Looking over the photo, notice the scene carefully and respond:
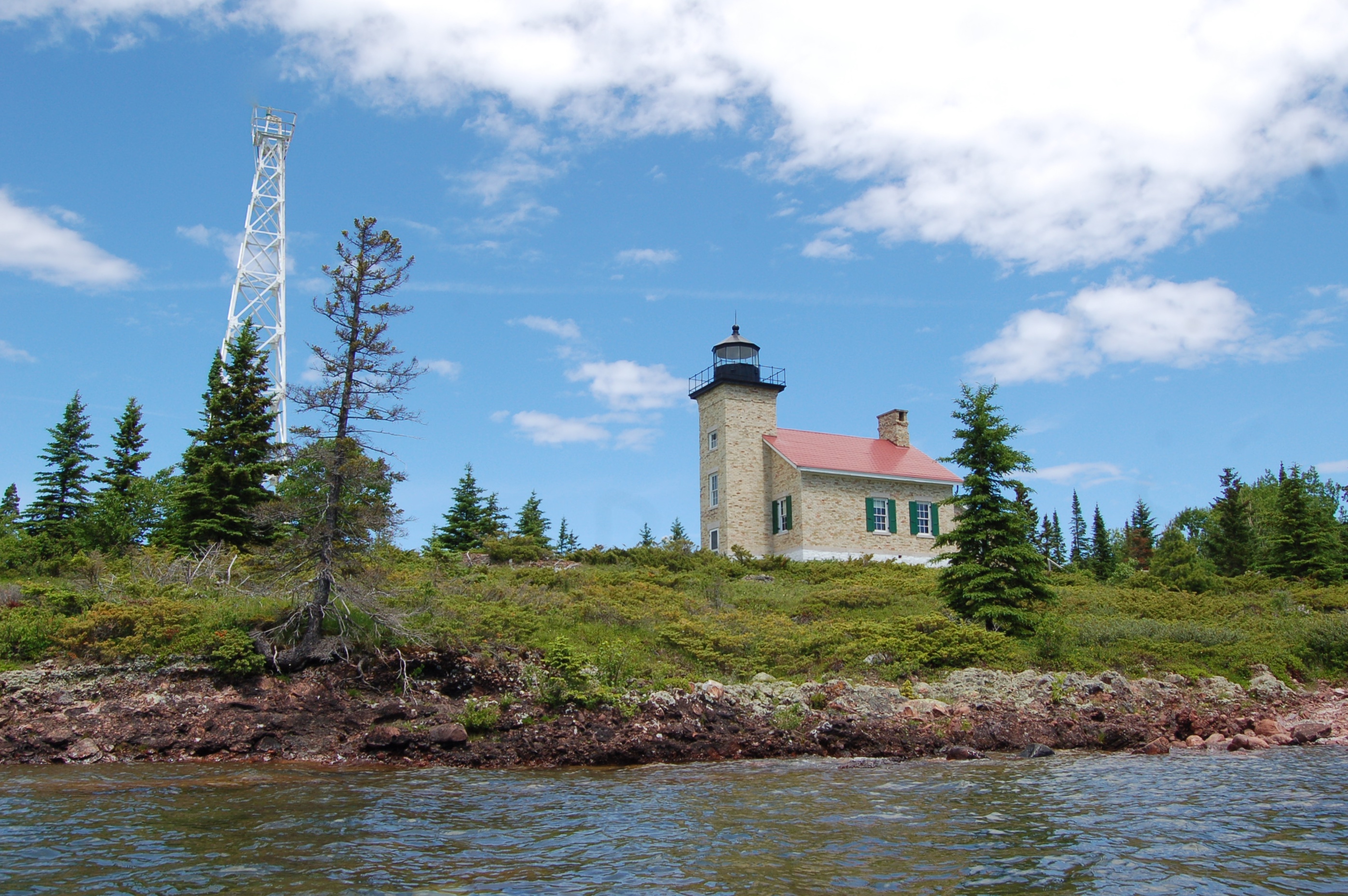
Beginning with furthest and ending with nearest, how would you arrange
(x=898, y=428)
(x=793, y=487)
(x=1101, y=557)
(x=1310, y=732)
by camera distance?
(x=1101, y=557), (x=898, y=428), (x=793, y=487), (x=1310, y=732)

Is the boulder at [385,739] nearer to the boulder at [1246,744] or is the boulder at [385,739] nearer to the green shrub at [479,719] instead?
the green shrub at [479,719]

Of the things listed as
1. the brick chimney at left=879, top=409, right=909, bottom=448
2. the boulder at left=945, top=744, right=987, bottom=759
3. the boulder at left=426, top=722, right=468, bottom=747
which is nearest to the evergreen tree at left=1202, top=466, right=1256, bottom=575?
the brick chimney at left=879, top=409, right=909, bottom=448

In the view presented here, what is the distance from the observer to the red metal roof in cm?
3406

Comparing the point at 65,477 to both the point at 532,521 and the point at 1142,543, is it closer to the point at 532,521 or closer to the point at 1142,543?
the point at 532,521

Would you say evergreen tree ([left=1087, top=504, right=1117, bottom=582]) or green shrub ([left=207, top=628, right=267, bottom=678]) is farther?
evergreen tree ([left=1087, top=504, right=1117, bottom=582])

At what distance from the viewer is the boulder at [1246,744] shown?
1259cm

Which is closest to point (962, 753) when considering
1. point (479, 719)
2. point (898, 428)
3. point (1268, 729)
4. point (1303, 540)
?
point (1268, 729)

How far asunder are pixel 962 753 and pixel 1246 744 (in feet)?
13.6

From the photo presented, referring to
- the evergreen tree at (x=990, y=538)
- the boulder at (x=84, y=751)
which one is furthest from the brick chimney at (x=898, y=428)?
the boulder at (x=84, y=751)

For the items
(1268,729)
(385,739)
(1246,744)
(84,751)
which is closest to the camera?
(84,751)

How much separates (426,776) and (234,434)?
1564 cm

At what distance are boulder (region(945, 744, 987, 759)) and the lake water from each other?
3.63ft

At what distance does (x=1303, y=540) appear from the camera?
27891mm

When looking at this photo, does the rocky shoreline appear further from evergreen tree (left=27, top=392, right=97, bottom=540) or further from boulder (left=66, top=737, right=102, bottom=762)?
evergreen tree (left=27, top=392, right=97, bottom=540)
